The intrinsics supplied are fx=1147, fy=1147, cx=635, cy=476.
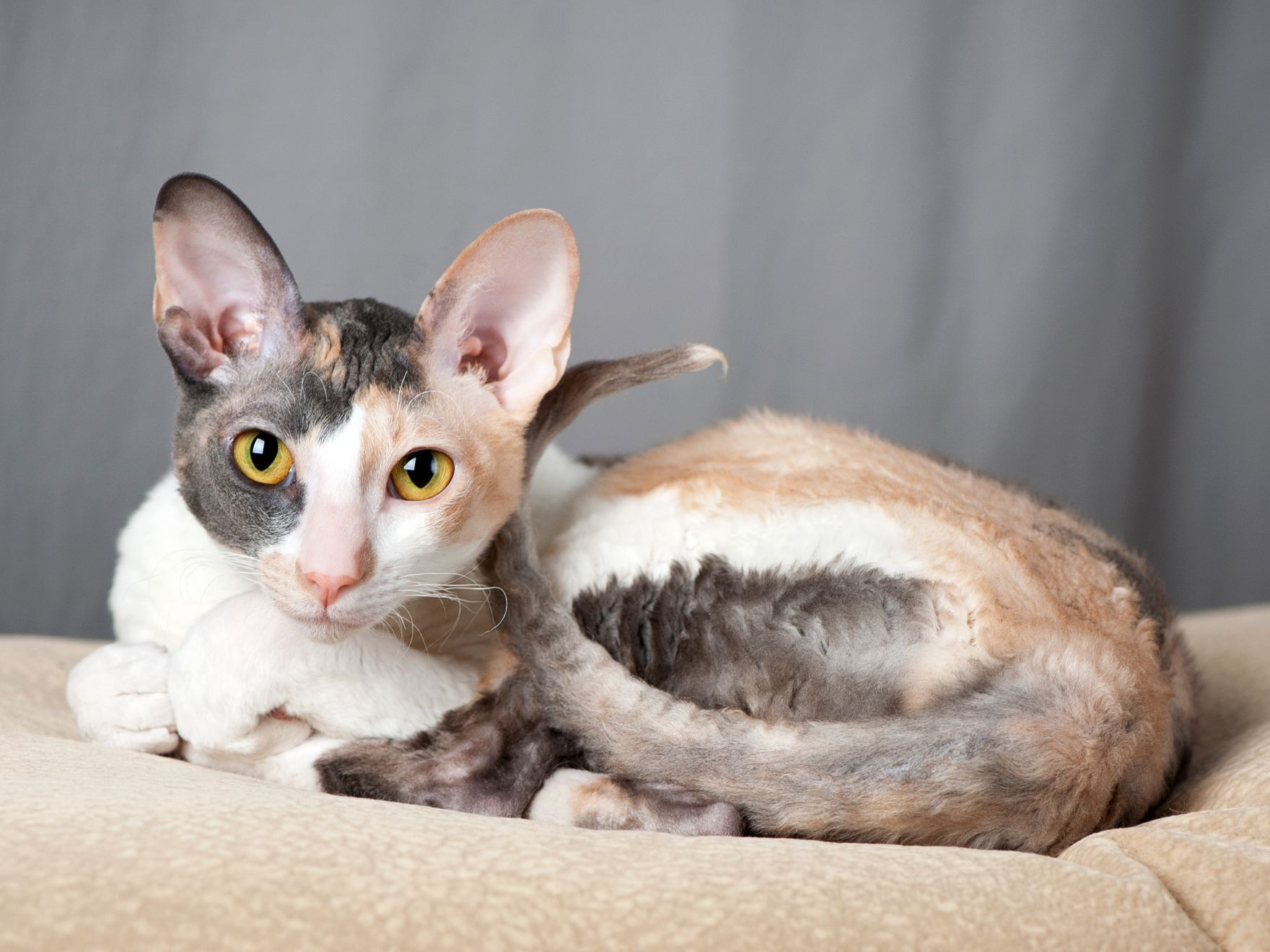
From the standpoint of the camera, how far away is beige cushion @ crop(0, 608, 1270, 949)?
0.96 m

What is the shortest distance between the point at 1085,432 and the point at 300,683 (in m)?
2.97

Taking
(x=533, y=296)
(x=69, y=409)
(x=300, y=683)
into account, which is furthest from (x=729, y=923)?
(x=69, y=409)

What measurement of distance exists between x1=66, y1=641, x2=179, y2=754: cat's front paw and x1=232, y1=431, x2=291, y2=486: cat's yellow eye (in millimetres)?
342

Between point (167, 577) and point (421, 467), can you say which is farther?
point (167, 577)

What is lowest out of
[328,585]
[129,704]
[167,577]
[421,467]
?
[129,704]

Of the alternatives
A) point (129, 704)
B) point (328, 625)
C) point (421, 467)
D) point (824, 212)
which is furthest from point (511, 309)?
point (824, 212)

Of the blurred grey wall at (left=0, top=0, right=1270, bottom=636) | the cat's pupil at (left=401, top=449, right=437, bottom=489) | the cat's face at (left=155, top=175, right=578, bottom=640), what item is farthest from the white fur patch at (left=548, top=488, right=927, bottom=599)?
the blurred grey wall at (left=0, top=0, right=1270, bottom=636)

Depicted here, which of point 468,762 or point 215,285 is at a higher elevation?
point 215,285

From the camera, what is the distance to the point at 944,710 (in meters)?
1.33

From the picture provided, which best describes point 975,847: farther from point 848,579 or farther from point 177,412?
point 177,412

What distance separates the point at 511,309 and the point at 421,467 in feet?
0.95

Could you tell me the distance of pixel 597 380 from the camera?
1639 mm

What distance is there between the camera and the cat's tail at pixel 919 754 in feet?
4.20

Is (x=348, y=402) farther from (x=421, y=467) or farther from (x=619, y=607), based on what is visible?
(x=619, y=607)
